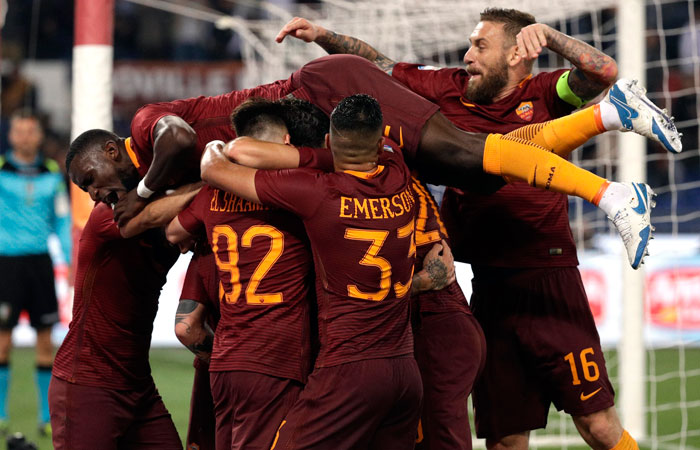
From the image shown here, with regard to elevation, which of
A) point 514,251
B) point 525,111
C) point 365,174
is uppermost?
point 525,111

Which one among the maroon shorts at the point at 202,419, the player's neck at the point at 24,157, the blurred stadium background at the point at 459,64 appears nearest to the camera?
the maroon shorts at the point at 202,419

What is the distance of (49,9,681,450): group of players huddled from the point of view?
3641mm

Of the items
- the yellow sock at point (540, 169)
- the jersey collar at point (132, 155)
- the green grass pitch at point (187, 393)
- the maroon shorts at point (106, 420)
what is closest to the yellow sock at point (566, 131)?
the yellow sock at point (540, 169)

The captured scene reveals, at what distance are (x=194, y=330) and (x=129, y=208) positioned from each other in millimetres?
596

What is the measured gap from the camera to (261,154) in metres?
3.72

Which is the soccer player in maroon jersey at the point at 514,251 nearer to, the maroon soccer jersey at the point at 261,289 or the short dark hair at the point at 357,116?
the short dark hair at the point at 357,116

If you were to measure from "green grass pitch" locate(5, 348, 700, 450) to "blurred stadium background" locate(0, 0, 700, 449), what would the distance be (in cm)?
2

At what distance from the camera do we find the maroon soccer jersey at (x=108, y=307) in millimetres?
4324

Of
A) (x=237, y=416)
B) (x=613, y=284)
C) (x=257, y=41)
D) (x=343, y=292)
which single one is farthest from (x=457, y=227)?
(x=613, y=284)

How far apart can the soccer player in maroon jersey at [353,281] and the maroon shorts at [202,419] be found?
0.99m

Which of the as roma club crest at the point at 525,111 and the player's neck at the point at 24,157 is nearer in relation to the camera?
the as roma club crest at the point at 525,111

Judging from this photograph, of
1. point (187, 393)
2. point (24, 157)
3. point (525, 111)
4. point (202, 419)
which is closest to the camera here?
point (202, 419)

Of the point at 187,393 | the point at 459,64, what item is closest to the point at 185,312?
the point at 187,393

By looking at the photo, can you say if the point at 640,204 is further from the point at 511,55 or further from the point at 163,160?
the point at 163,160
